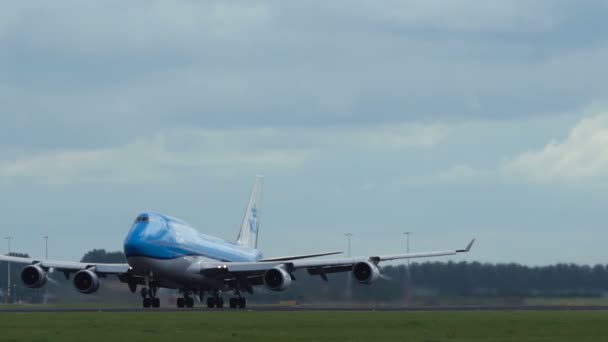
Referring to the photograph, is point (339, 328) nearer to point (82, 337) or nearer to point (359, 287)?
point (82, 337)

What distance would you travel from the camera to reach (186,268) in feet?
259

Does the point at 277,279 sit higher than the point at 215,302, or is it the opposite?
the point at 277,279

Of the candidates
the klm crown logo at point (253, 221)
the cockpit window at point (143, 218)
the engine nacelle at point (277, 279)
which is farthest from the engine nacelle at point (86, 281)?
the klm crown logo at point (253, 221)

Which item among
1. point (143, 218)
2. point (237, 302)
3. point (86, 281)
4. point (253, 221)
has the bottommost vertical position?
point (237, 302)

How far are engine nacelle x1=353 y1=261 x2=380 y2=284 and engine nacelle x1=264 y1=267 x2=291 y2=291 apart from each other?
426 cm

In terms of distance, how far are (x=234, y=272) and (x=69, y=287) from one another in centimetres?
1263

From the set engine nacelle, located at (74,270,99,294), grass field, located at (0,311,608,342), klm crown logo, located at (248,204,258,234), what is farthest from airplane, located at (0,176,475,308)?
grass field, located at (0,311,608,342)

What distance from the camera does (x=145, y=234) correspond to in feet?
248

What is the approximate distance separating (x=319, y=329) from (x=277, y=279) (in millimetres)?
39413

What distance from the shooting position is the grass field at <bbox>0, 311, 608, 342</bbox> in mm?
34281

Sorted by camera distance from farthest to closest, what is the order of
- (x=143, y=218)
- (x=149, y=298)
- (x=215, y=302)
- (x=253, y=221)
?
(x=253, y=221) → (x=215, y=302) → (x=149, y=298) → (x=143, y=218)

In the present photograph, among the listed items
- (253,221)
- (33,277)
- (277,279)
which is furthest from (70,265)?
(253,221)

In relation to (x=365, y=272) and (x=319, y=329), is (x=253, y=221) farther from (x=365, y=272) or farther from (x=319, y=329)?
(x=319, y=329)

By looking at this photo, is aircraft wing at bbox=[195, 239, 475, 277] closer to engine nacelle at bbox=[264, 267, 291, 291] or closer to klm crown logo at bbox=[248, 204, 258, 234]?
engine nacelle at bbox=[264, 267, 291, 291]
